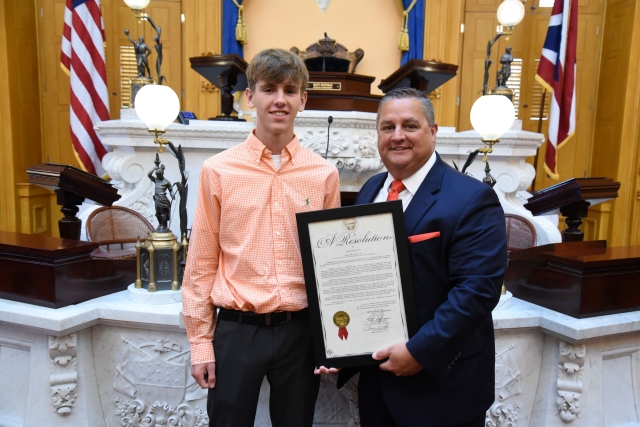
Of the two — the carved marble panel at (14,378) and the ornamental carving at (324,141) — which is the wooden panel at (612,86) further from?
the carved marble panel at (14,378)

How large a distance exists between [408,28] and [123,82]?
13.1 ft

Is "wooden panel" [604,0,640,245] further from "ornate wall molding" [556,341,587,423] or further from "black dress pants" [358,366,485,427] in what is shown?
"black dress pants" [358,366,485,427]

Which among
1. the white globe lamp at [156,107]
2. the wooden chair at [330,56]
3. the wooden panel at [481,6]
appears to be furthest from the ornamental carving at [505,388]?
the wooden panel at [481,6]

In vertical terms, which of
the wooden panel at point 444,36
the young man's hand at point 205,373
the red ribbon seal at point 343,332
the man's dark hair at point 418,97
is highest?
the wooden panel at point 444,36

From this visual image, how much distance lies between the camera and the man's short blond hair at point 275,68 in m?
1.32

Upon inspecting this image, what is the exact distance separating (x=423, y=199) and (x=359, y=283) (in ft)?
1.05

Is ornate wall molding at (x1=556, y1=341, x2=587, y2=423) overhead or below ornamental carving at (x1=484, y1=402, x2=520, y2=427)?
overhead

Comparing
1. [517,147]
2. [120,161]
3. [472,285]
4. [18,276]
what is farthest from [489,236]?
[120,161]

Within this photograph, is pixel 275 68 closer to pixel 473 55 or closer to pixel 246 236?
pixel 246 236

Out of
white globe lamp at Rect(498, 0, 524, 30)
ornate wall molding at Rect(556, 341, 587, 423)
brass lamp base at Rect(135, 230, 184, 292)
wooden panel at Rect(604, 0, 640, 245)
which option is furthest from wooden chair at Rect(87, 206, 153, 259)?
wooden panel at Rect(604, 0, 640, 245)

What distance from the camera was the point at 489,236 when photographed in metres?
1.27

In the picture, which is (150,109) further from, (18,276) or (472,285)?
(472,285)

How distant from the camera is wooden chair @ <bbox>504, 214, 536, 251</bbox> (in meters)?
3.34

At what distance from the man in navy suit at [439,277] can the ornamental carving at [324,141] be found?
214cm
